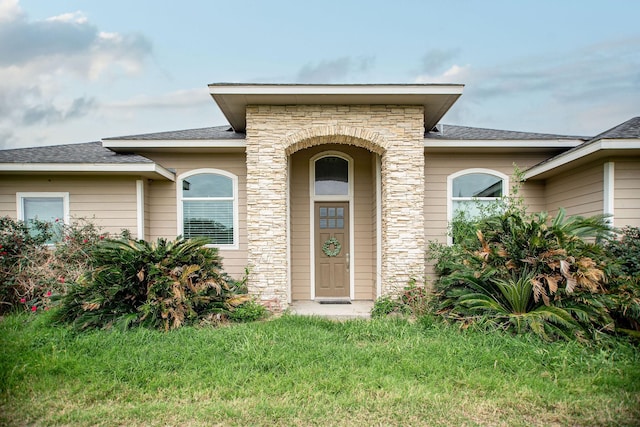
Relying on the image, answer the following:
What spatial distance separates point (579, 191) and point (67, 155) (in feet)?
33.9

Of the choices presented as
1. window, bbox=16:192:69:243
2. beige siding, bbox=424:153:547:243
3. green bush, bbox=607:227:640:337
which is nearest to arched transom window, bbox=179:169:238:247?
window, bbox=16:192:69:243

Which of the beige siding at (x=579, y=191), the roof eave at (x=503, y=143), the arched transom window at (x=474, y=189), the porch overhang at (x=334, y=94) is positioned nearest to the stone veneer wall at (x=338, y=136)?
the porch overhang at (x=334, y=94)

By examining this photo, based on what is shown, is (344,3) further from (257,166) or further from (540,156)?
(540,156)

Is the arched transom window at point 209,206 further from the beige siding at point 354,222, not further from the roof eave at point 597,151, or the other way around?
the roof eave at point 597,151

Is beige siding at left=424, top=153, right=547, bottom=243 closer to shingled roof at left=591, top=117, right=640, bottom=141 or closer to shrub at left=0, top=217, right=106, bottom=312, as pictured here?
shingled roof at left=591, top=117, right=640, bottom=141

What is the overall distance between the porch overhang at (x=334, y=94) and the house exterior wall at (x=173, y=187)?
161 cm

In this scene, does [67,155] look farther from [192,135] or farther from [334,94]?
[334,94]

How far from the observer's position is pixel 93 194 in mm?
8469

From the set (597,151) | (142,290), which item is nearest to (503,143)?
(597,151)

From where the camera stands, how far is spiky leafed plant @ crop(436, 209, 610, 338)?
5223mm

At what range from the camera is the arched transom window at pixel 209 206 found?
8844 mm

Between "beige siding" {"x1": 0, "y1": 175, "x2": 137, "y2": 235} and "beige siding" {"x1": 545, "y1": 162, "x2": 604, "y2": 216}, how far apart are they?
878 centimetres

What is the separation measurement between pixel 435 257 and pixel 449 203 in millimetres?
1326

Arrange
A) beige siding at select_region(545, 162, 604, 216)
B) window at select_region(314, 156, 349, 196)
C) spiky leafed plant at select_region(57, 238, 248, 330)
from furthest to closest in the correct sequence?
1. window at select_region(314, 156, 349, 196)
2. beige siding at select_region(545, 162, 604, 216)
3. spiky leafed plant at select_region(57, 238, 248, 330)
